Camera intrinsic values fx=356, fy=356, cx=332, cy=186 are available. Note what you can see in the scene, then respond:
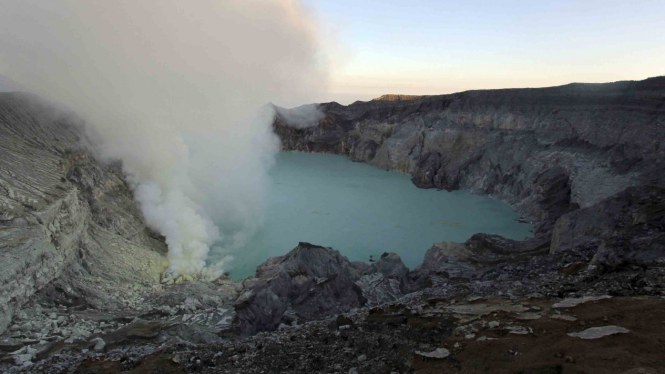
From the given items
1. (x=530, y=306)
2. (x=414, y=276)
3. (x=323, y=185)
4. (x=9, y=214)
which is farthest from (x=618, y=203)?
(x=323, y=185)

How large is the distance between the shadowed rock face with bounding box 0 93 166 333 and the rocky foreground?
5cm

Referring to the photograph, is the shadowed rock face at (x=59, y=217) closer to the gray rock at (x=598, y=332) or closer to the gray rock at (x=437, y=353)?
the gray rock at (x=437, y=353)

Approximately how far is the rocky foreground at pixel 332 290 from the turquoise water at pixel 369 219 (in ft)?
10.6

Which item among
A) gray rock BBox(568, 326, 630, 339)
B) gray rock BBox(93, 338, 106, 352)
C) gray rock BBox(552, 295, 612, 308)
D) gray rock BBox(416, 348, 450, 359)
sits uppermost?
gray rock BBox(568, 326, 630, 339)

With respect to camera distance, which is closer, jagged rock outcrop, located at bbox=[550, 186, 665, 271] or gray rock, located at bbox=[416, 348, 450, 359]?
gray rock, located at bbox=[416, 348, 450, 359]

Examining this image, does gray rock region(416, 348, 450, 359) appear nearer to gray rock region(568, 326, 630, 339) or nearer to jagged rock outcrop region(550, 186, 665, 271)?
gray rock region(568, 326, 630, 339)

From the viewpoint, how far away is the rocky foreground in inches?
208

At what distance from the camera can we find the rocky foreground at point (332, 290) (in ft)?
17.3

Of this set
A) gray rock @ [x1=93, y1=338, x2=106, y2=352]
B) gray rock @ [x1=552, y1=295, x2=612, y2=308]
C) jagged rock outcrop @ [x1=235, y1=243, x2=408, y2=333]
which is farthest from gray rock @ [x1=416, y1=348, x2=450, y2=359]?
gray rock @ [x1=93, y1=338, x2=106, y2=352]

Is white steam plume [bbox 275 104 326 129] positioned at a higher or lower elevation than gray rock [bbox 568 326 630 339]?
higher

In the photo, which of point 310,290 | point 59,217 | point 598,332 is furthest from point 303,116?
point 598,332

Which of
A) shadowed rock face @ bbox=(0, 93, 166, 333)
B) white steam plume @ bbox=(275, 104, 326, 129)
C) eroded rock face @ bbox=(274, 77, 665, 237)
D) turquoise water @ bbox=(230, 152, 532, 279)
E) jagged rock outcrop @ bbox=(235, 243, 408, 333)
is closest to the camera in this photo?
shadowed rock face @ bbox=(0, 93, 166, 333)

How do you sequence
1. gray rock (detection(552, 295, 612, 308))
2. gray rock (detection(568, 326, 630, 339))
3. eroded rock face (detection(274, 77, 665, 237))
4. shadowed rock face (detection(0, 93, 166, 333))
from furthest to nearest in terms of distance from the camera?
1. eroded rock face (detection(274, 77, 665, 237))
2. shadowed rock face (detection(0, 93, 166, 333))
3. gray rock (detection(552, 295, 612, 308))
4. gray rock (detection(568, 326, 630, 339))

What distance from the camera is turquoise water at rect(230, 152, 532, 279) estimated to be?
19297mm
